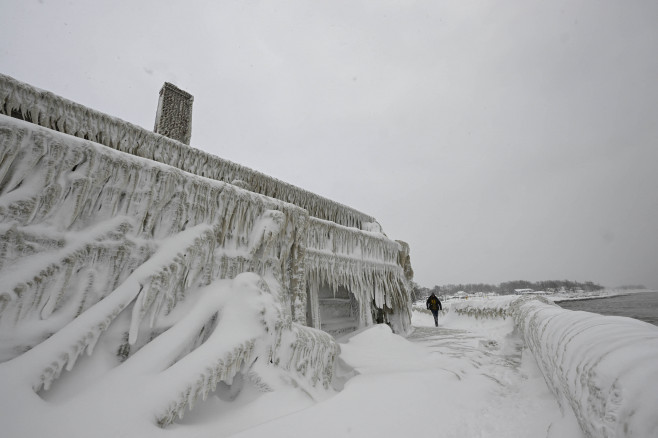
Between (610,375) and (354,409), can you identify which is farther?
(354,409)

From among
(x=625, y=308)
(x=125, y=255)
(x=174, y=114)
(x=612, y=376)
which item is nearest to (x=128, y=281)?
(x=125, y=255)

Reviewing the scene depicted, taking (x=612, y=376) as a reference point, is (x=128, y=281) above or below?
above

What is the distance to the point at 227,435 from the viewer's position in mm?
2029

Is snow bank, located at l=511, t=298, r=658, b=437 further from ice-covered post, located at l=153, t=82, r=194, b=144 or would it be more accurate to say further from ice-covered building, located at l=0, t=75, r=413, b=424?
ice-covered post, located at l=153, t=82, r=194, b=144

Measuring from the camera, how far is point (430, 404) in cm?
290

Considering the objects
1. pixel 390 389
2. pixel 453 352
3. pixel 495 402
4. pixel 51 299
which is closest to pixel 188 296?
pixel 51 299

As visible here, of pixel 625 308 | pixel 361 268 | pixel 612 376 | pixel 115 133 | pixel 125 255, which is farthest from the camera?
pixel 625 308

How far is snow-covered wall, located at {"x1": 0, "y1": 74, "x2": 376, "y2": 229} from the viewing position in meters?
3.48

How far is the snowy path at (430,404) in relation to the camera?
2.24 meters

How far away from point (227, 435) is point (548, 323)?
13.5 ft

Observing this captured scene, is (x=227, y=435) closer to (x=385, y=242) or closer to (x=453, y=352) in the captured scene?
(x=453, y=352)

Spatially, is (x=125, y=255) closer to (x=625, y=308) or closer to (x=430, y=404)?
(x=430, y=404)

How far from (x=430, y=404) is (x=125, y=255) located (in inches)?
140

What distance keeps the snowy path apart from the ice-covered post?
23.6 feet
